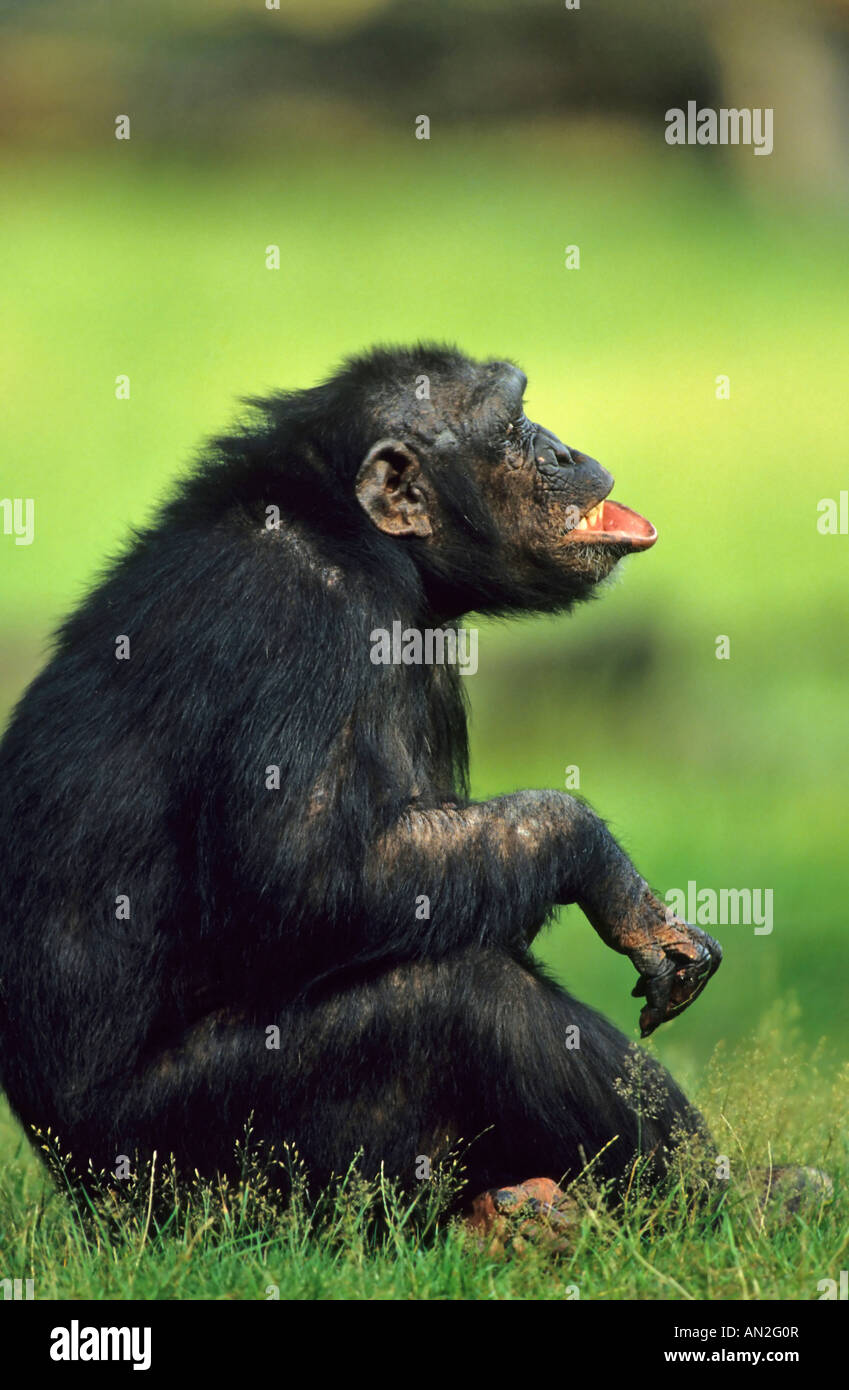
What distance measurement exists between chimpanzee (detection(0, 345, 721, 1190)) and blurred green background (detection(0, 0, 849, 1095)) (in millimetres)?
3765

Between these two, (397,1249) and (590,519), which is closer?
(397,1249)

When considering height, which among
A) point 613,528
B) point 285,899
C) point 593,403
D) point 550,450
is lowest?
point 285,899

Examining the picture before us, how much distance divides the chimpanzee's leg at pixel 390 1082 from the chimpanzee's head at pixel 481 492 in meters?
1.33

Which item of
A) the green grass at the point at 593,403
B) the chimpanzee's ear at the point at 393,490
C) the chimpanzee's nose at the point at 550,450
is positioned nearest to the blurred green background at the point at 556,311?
the green grass at the point at 593,403

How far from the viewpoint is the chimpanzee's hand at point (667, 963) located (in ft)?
16.0

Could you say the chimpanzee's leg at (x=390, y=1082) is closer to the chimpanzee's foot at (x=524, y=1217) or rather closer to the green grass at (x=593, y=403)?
the chimpanzee's foot at (x=524, y=1217)

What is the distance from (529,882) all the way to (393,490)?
4.38 feet

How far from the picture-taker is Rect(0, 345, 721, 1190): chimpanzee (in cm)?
454

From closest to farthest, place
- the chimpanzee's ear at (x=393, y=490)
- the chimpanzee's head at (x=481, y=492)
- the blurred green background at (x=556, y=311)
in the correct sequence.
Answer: the chimpanzee's ear at (x=393, y=490)
the chimpanzee's head at (x=481, y=492)
the blurred green background at (x=556, y=311)

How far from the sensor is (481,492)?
17.5 ft

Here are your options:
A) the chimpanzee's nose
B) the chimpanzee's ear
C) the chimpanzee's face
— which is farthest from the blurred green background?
the chimpanzee's ear

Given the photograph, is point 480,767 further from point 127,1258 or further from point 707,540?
point 127,1258

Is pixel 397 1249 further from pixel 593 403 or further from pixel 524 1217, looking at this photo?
pixel 593 403

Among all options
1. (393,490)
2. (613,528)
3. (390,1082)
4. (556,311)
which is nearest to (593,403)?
(556,311)
